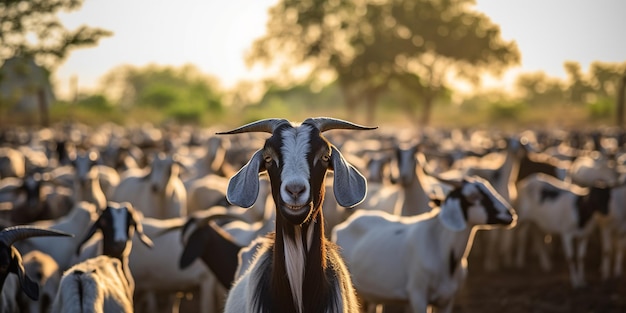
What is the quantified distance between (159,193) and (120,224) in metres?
4.28

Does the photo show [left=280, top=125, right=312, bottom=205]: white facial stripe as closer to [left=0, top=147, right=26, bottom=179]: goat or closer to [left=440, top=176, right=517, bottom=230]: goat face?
[left=440, top=176, right=517, bottom=230]: goat face

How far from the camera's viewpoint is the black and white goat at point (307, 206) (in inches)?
149

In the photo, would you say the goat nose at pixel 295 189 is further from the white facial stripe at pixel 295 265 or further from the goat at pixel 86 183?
the goat at pixel 86 183

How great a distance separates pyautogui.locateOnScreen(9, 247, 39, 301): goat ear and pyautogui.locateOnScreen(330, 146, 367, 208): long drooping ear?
2327mm

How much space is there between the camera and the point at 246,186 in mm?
3770

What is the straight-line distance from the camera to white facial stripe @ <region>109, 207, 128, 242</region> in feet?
21.0

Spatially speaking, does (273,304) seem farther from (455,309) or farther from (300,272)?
(455,309)

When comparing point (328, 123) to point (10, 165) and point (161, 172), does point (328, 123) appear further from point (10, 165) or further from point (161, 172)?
point (10, 165)

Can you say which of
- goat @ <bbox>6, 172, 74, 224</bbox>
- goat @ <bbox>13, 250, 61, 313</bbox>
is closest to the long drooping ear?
goat @ <bbox>13, 250, 61, 313</bbox>

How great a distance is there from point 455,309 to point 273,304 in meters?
5.49

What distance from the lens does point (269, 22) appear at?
4709cm

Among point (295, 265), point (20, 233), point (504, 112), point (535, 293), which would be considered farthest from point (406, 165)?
point (504, 112)

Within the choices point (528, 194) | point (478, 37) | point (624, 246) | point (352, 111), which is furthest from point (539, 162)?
point (352, 111)

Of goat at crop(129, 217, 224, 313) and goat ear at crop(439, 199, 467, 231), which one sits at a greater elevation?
goat ear at crop(439, 199, 467, 231)
